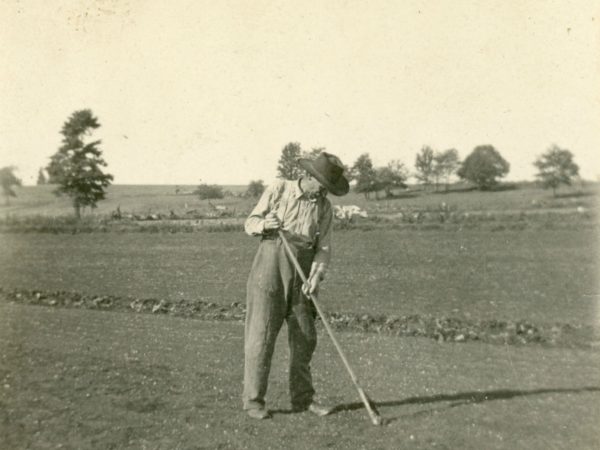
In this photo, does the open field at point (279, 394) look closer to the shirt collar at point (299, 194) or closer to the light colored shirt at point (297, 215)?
the light colored shirt at point (297, 215)

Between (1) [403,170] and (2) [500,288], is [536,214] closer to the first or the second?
(2) [500,288]

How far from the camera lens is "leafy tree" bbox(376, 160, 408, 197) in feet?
163

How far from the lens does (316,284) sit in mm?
5566

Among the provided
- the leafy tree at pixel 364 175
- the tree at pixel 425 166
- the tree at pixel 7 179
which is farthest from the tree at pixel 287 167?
the tree at pixel 425 166

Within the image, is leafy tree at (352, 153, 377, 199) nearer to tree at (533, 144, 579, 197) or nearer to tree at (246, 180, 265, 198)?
tree at (246, 180, 265, 198)

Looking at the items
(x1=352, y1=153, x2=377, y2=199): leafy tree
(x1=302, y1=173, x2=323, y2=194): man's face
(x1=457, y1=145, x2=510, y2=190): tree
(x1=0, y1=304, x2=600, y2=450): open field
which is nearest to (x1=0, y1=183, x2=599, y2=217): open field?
(x1=352, y1=153, x2=377, y2=199): leafy tree

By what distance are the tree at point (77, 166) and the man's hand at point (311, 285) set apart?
44381 mm

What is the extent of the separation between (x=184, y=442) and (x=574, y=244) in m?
20.4

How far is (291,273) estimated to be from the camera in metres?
5.52

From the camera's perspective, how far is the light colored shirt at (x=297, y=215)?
556 centimetres

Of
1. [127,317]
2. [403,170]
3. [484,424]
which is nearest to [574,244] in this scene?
[127,317]

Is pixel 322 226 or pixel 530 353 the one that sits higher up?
pixel 322 226

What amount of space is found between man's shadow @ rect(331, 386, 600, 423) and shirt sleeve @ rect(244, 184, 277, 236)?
6.09 ft

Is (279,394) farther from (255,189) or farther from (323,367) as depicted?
(255,189)
